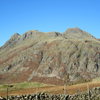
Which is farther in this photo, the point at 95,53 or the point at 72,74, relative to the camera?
the point at 95,53

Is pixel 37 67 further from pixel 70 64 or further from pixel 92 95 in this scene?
pixel 92 95

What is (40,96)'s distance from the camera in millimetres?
33438

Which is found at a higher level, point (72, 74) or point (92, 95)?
point (72, 74)

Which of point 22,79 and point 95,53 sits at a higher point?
point 95,53

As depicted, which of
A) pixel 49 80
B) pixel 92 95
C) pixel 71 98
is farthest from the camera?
pixel 49 80

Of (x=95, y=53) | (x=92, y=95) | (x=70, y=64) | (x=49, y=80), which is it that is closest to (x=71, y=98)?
(x=92, y=95)

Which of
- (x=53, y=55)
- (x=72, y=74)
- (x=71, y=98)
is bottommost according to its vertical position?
(x=71, y=98)

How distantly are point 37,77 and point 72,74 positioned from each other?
950 inches

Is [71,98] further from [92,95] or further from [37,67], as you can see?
[37,67]

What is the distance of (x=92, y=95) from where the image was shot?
129 ft

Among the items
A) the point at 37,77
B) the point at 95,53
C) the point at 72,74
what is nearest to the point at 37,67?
the point at 37,77

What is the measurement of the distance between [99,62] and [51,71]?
36.2m

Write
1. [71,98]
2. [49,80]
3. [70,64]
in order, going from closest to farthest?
[71,98] < [49,80] < [70,64]

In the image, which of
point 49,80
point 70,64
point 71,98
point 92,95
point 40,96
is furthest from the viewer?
point 70,64
